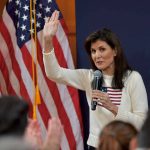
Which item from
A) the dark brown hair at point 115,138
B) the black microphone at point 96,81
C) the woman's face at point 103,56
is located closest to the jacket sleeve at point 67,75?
the woman's face at point 103,56

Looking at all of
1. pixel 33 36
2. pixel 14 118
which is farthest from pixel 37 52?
pixel 14 118

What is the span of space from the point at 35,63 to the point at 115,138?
2083mm

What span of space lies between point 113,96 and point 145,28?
0.76m

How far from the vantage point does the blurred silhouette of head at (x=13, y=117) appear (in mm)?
837

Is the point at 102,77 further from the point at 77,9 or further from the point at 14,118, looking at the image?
the point at 14,118

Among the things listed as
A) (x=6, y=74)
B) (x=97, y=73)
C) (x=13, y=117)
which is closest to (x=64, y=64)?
(x=6, y=74)

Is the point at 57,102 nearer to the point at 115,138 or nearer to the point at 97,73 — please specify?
the point at 97,73

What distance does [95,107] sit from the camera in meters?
2.55

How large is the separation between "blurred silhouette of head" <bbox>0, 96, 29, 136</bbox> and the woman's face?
75.0 inches

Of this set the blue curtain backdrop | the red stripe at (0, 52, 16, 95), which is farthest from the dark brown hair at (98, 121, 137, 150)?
the red stripe at (0, 52, 16, 95)

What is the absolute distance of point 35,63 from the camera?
3438 mm

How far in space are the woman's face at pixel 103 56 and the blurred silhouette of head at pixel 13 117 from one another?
1.91 meters

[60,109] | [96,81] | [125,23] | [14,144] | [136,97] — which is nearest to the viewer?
[14,144]

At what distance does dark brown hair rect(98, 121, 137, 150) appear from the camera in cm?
139
